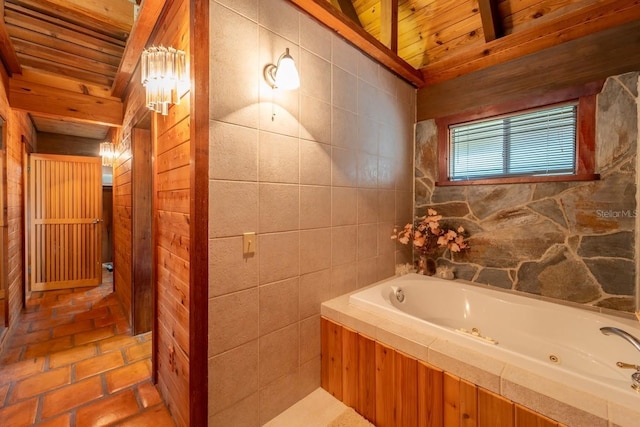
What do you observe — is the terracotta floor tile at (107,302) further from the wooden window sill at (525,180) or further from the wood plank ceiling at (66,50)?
the wooden window sill at (525,180)

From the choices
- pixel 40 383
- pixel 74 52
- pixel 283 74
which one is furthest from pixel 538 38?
pixel 40 383

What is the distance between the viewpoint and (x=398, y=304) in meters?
2.05

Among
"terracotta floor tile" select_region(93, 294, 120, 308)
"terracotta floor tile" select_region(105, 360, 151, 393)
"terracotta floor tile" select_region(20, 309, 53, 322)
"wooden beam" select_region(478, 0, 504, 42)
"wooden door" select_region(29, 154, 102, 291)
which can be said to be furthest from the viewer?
"wooden door" select_region(29, 154, 102, 291)

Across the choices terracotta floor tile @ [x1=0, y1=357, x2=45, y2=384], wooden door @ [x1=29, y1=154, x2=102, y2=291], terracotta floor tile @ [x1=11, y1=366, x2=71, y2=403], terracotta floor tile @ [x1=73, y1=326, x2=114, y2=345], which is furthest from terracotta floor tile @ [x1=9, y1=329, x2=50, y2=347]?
wooden door @ [x1=29, y1=154, x2=102, y2=291]

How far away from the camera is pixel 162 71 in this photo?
126 centimetres

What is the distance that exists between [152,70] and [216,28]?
0.35m

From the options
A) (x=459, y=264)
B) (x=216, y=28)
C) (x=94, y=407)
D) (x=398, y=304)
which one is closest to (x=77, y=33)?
(x=216, y=28)

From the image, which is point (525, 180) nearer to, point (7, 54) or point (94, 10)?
point (94, 10)

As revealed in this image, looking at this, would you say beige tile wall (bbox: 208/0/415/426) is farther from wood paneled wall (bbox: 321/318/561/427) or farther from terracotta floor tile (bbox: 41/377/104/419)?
terracotta floor tile (bbox: 41/377/104/419)

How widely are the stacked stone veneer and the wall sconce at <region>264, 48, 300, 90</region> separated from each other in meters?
1.79

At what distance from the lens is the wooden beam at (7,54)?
6.03 ft

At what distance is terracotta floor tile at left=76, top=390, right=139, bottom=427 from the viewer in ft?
4.97

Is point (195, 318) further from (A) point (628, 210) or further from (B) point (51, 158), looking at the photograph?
(B) point (51, 158)

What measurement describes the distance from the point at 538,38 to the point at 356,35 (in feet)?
4.36
